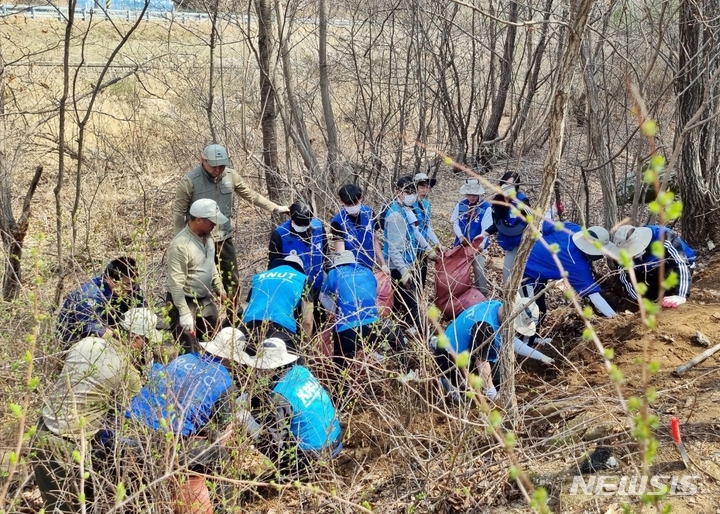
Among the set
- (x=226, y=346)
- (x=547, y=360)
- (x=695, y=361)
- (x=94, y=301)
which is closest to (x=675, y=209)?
(x=226, y=346)

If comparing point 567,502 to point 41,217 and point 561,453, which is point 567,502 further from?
point 41,217

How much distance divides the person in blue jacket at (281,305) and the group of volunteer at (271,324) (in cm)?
1

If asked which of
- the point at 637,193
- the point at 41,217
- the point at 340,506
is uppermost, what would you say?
the point at 637,193

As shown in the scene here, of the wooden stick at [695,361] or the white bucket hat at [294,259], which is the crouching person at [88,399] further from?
the wooden stick at [695,361]

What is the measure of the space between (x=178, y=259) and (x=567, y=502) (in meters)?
3.10

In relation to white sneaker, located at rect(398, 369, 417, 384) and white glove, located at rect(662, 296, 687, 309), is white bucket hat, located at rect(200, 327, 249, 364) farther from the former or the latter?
white glove, located at rect(662, 296, 687, 309)

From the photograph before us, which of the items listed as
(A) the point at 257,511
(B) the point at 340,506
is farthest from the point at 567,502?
(A) the point at 257,511

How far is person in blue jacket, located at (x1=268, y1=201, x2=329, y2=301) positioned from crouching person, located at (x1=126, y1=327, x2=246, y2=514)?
1713 millimetres

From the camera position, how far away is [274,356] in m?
3.88

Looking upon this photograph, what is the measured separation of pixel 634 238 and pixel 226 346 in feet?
10.5

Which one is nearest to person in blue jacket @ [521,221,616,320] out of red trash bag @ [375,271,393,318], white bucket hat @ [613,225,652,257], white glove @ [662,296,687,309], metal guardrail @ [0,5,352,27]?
white bucket hat @ [613,225,652,257]

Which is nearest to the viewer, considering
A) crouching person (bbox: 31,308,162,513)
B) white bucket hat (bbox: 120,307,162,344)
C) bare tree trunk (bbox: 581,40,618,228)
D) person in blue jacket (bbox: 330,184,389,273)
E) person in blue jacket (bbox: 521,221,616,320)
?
crouching person (bbox: 31,308,162,513)

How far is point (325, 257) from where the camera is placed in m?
5.50

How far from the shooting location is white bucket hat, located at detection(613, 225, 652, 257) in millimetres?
4703
